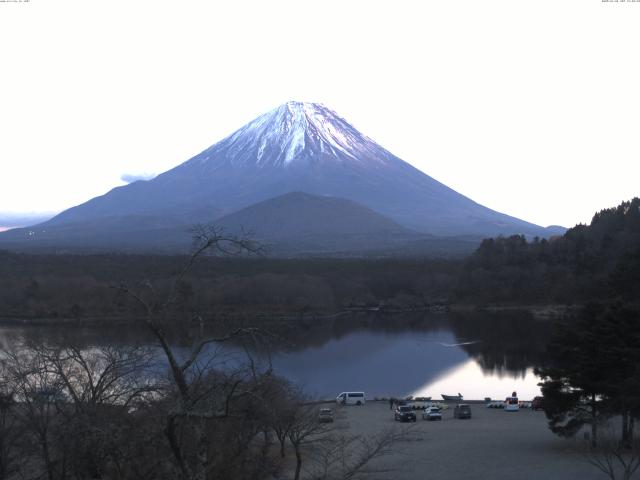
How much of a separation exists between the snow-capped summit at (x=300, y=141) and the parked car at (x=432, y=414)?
283ft

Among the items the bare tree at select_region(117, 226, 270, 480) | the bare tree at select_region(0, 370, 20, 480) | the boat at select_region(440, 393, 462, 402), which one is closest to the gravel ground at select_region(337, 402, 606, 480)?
the boat at select_region(440, 393, 462, 402)

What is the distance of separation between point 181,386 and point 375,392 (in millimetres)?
15135

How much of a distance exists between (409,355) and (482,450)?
492 inches

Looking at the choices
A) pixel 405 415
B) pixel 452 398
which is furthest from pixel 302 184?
pixel 405 415

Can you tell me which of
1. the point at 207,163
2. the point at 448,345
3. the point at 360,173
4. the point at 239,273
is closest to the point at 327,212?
the point at 360,173

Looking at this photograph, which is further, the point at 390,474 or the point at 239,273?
the point at 239,273

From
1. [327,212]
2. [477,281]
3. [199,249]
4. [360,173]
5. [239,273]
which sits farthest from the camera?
[360,173]

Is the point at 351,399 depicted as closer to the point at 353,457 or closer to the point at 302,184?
the point at 353,457

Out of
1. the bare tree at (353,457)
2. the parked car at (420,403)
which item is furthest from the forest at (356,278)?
the bare tree at (353,457)

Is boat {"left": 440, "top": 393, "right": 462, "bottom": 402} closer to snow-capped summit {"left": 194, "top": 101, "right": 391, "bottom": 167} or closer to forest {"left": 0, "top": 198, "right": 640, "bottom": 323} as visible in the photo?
forest {"left": 0, "top": 198, "right": 640, "bottom": 323}

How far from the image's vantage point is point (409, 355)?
23.2 meters

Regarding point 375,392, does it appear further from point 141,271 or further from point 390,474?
point 141,271

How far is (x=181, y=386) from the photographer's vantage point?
3539 millimetres

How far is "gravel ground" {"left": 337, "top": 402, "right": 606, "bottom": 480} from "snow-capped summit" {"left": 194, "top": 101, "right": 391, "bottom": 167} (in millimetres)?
87044
